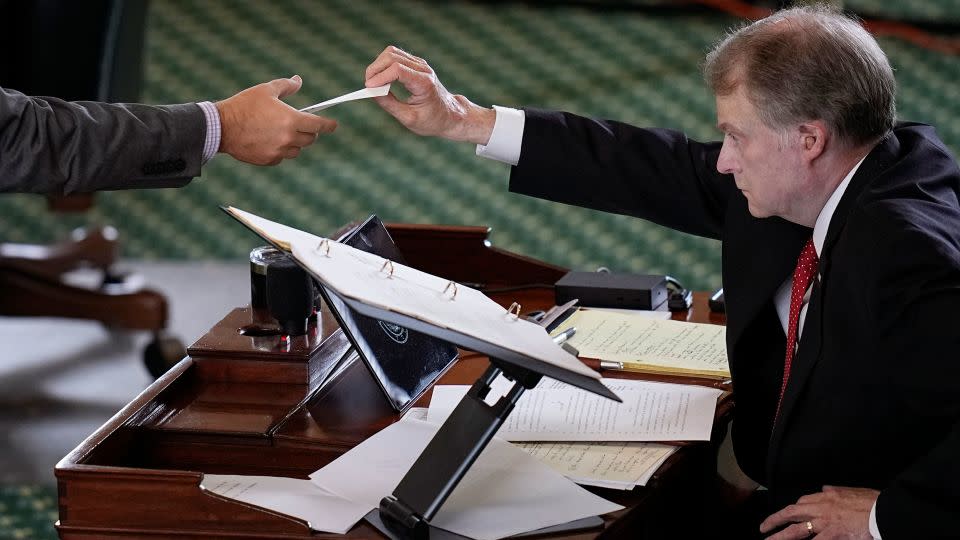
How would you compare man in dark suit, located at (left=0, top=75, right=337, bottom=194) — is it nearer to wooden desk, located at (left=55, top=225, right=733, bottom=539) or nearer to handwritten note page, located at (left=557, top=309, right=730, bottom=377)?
wooden desk, located at (left=55, top=225, right=733, bottom=539)

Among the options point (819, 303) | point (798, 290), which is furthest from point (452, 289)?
point (798, 290)

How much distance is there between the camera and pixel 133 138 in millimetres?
1989

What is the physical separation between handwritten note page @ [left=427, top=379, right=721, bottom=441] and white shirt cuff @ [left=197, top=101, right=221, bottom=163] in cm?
52

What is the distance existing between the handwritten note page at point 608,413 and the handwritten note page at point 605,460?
15mm

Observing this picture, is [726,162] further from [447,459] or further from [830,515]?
[447,459]

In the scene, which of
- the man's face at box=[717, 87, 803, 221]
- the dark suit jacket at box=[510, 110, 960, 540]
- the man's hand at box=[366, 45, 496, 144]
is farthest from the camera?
the man's hand at box=[366, 45, 496, 144]

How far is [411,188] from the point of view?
18.1 ft

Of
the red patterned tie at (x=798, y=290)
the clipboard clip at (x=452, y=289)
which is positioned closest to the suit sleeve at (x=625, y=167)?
the red patterned tie at (x=798, y=290)

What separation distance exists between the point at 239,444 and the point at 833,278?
0.86 metres

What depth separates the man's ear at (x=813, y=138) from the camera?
6.20 ft

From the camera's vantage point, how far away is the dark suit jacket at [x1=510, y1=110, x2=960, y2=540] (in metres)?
1.66

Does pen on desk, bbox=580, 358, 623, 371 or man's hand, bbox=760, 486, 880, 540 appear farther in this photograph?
pen on desk, bbox=580, 358, 623, 371

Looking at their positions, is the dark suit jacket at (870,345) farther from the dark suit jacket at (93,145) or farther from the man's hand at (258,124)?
the dark suit jacket at (93,145)

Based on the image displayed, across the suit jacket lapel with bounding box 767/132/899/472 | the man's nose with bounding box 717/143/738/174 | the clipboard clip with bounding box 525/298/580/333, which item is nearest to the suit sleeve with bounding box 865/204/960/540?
the suit jacket lapel with bounding box 767/132/899/472
